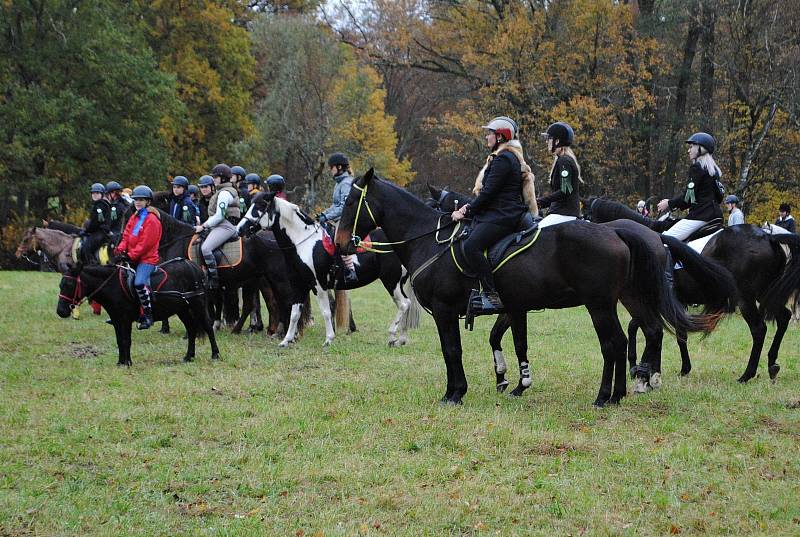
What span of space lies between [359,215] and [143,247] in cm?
376

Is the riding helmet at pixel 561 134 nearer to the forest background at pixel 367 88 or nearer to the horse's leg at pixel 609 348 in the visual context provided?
the horse's leg at pixel 609 348

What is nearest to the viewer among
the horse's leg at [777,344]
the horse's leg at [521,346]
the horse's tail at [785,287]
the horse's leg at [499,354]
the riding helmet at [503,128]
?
the riding helmet at [503,128]

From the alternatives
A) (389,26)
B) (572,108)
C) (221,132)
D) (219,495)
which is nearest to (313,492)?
(219,495)

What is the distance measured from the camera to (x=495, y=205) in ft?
29.6

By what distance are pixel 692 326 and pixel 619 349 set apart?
2.51ft

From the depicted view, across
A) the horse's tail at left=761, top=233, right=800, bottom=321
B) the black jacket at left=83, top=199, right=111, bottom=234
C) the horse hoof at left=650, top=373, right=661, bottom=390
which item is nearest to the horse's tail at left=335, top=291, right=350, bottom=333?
the black jacket at left=83, top=199, right=111, bottom=234

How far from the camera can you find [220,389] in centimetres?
1008

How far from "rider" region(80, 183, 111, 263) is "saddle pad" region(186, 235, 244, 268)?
13.1ft

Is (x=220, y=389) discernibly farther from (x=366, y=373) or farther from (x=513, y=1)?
(x=513, y=1)

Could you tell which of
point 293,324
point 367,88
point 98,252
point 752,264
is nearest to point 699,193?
point 752,264

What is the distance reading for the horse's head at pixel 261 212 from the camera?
1430cm

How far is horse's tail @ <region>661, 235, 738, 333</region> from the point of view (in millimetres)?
9570

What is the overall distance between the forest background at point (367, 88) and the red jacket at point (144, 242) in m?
17.8

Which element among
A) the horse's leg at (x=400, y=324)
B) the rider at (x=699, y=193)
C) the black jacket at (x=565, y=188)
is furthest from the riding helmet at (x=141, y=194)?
the rider at (x=699, y=193)
